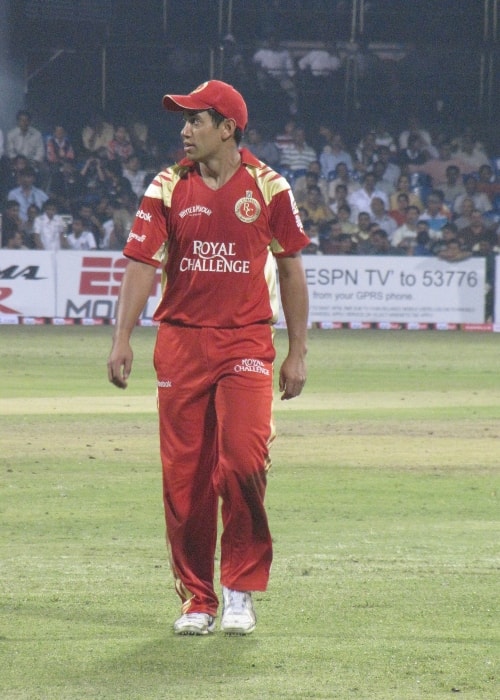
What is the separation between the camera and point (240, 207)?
5723 mm

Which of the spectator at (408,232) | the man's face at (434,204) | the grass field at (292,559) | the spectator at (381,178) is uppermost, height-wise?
the spectator at (381,178)

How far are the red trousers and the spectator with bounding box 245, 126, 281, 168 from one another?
2488cm

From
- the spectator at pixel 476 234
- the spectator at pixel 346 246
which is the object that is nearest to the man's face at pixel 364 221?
the spectator at pixel 346 246

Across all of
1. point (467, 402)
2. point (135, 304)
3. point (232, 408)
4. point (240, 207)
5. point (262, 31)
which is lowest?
point (467, 402)

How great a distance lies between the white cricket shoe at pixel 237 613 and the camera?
568cm

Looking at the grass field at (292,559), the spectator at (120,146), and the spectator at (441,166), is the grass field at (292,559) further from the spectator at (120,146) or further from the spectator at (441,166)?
the spectator at (441,166)

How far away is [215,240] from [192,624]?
1520 mm

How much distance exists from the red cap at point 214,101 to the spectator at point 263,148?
24.7 m

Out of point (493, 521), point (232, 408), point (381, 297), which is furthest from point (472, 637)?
point (381, 297)

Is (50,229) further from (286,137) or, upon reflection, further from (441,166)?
(441,166)

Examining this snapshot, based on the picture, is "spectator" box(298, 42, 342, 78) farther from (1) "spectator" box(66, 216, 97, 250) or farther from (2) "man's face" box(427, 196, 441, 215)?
(1) "spectator" box(66, 216, 97, 250)

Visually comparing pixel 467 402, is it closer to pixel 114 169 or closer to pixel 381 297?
pixel 381 297

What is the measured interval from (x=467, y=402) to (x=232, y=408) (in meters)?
11.1

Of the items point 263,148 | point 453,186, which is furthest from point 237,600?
point 263,148
